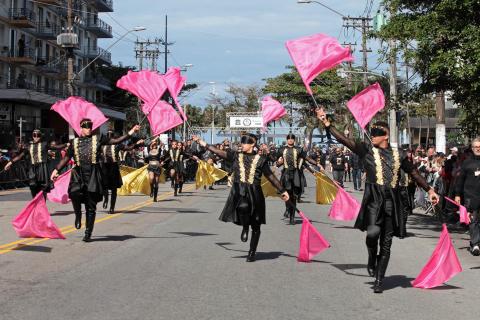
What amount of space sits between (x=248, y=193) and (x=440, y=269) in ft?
9.08

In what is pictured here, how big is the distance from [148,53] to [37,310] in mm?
62512

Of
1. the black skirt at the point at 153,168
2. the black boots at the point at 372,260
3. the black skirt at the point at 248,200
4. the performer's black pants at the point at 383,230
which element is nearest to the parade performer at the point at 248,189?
the black skirt at the point at 248,200

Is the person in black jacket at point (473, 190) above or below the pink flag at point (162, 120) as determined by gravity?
below

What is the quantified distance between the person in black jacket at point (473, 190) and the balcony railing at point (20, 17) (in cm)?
4351

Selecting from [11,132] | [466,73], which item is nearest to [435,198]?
[466,73]

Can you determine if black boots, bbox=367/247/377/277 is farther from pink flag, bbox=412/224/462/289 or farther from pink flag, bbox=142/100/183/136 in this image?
pink flag, bbox=142/100/183/136

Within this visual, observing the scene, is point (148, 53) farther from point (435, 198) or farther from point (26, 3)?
point (435, 198)

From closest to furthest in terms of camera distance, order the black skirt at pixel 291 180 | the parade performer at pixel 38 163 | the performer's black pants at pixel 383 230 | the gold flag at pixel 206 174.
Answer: the performer's black pants at pixel 383 230 < the parade performer at pixel 38 163 < the black skirt at pixel 291 180 < the gold flag at pixel 206 174

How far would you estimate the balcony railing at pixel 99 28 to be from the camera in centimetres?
6937

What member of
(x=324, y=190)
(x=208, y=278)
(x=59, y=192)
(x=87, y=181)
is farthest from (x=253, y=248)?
(x=324, y=190)

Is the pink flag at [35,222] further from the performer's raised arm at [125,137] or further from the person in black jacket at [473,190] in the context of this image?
the person in black jacket at [473,190]

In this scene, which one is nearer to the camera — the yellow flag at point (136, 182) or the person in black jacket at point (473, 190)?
the person in black jacket at point (473, 190)

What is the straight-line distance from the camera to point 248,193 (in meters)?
9.16

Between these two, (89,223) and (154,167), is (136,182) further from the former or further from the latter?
(89,223)
